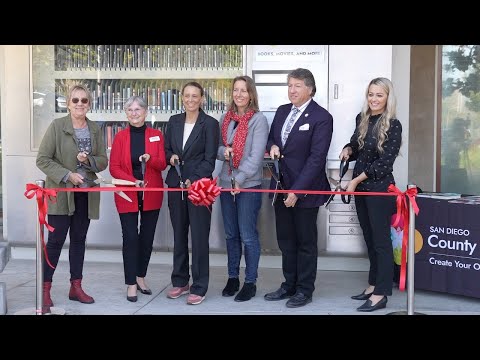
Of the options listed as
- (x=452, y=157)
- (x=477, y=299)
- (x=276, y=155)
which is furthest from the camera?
(x=452, y=157)

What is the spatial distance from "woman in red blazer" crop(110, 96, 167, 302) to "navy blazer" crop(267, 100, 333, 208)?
3.41 ft

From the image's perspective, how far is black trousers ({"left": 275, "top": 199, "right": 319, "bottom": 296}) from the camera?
213 inches

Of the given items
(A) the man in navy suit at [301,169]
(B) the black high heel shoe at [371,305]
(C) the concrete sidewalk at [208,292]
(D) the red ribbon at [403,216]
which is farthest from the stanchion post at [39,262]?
(D) the red ribbon at [403,216]

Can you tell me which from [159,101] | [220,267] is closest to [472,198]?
[220,267]

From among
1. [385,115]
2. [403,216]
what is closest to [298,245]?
[403,216]

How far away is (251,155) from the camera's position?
5449 mm

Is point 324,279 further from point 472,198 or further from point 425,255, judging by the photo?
point 472,198

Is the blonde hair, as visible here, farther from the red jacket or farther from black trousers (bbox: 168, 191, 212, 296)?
the red jacket

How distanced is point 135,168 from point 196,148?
0.54 metres

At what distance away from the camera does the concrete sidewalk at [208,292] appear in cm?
536

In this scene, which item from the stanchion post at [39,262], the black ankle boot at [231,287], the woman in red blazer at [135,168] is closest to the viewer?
the stanchion post at [39,262]

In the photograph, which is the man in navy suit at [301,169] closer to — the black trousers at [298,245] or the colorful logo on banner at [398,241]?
the black trousers at [298,245]

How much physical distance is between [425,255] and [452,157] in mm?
2221

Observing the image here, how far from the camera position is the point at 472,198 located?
580cm
